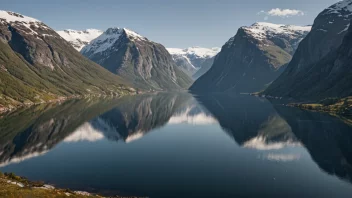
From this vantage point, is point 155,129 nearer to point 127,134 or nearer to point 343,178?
point 127,134

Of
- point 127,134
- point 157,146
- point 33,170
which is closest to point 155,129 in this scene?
point 127,134

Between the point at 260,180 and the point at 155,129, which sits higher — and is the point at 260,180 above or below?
above

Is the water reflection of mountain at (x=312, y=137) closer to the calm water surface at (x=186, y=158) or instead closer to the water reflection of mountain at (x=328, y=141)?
the water reflection of mountain at (x=328, y=141)

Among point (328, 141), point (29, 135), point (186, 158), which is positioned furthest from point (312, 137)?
point (29, 135)

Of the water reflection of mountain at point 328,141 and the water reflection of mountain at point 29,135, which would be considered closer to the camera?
the water reflection of mountain at point 328,141

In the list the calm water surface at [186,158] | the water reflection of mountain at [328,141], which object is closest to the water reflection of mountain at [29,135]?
the calm water surface at [186,158]

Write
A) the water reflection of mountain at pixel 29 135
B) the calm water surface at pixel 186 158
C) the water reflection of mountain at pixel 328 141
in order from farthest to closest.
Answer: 1. the water reflection of mountain at pixel 29 135
2. the water reflection of mountain at pixel 328 141
3. the calm water surface at pixel 186 158

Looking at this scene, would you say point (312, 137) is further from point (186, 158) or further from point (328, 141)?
point (186, 158)

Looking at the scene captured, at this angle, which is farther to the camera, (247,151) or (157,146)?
(157,146)
